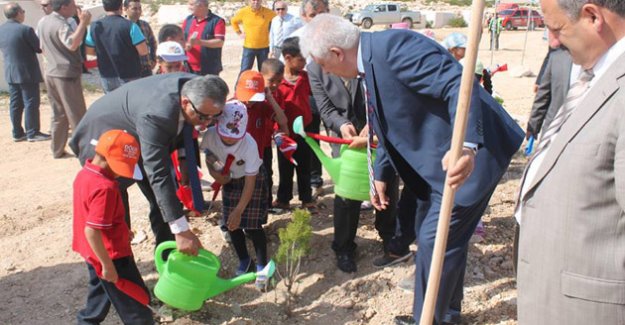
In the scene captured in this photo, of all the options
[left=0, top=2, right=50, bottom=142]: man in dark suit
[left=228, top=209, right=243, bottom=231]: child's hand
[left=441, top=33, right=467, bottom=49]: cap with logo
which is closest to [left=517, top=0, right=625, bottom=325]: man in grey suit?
[left=228, top=209, right=243, bottom=231]: child's hand

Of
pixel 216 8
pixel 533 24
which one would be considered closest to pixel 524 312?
pixel 533 24

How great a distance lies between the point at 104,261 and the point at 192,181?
3.02ft

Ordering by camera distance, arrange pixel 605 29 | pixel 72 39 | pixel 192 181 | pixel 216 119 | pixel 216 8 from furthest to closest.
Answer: pixel 216 8 → pixel 72 39 → pixel 192 181 → pixel 216 119 → pixel 605 29

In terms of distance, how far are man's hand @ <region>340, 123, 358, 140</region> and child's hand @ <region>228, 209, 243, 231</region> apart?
0.85m

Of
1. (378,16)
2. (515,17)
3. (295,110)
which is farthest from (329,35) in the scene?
(515,17)

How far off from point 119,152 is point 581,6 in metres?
1.96

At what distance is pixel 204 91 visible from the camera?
2.85 metres

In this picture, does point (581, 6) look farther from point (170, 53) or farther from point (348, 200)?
point (170, 53)

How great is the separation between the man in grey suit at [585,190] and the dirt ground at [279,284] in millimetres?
1680

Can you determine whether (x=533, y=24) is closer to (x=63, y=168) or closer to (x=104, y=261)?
(x=63, y=168)

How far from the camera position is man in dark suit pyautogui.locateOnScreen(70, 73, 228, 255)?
113 inches

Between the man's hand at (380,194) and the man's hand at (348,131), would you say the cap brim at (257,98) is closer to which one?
the man's hand at (348,131)

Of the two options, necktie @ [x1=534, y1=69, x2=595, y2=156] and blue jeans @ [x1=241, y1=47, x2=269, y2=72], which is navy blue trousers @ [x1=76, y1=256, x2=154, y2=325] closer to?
necktie @ [x1=534, y1=69, x2=595, y2=156]

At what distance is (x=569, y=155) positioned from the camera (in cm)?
163
